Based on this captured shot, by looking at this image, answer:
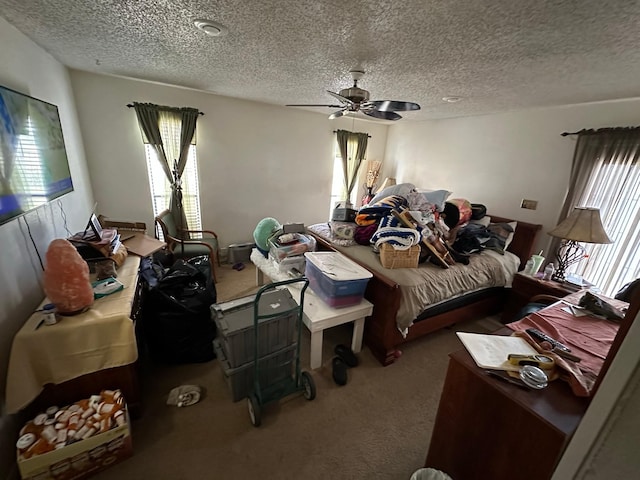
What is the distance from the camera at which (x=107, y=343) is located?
1.42 m

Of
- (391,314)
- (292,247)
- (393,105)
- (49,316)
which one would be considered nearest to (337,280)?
(391,314)

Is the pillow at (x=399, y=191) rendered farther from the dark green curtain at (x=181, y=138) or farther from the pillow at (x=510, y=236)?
the dark green curtain at (x=181, y=138)

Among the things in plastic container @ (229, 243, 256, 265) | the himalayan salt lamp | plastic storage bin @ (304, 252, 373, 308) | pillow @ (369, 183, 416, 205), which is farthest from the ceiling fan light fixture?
plastic container @ (229, 243, 256, 265)

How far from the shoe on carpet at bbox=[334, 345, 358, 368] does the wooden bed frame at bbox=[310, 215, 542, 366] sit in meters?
0.23

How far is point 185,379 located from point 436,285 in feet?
7.24

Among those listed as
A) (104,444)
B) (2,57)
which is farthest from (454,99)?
(104,444)

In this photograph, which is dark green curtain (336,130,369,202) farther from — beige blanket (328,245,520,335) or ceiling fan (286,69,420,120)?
beige blanket (328,245,520,335)

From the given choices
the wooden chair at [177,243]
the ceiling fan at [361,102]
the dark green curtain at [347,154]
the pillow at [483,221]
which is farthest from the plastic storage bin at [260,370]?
the dark green curtain at [347,154]

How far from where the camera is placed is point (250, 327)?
1644 mm

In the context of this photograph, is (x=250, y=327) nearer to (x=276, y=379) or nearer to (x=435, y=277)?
(x=276, y=379)

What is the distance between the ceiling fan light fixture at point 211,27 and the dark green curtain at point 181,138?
1.94m

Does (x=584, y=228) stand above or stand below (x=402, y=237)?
above

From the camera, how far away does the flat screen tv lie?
4.51 feet

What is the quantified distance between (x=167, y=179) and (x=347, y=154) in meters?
3.08
